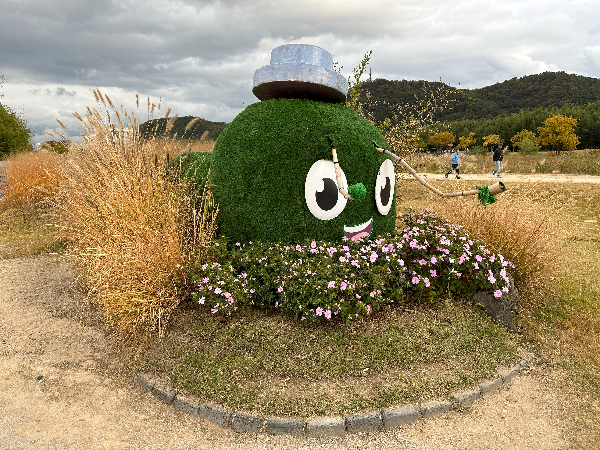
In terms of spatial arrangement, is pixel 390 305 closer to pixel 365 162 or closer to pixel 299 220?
pixel 299 220

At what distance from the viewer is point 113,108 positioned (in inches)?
178

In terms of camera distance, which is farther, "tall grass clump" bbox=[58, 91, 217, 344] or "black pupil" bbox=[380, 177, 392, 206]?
"black pupil" bbox=[380, 177, 392, 206]

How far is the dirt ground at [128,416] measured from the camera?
8.42 ft

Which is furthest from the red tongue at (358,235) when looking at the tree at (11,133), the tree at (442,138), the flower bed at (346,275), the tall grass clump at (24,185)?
the tree at (442,138)

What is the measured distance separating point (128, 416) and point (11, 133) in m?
25.8

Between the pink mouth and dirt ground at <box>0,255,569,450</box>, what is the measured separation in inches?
74.5

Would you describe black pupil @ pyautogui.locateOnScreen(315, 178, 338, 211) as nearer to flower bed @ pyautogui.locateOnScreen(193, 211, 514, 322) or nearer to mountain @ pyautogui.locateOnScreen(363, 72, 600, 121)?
flower bed @ pyautogui.locateOnScreen(193, 211, 514, 322)

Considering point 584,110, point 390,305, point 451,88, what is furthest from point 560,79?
point 390,305

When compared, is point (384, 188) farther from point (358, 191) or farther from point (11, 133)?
point (11, 133)

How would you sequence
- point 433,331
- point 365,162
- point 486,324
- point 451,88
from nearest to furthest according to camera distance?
point 433,331 → point 486,324 → point 365,162 → point 451,88

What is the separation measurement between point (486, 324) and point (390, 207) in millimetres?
1635

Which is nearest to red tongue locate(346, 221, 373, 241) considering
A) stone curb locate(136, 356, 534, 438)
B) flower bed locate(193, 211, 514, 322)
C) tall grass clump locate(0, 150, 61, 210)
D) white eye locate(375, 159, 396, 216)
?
flower bed locate(193, 211, 514, 322)

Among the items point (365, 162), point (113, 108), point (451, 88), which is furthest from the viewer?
Result: point (451, 88)

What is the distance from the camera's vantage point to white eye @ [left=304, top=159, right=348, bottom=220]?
147 inches
